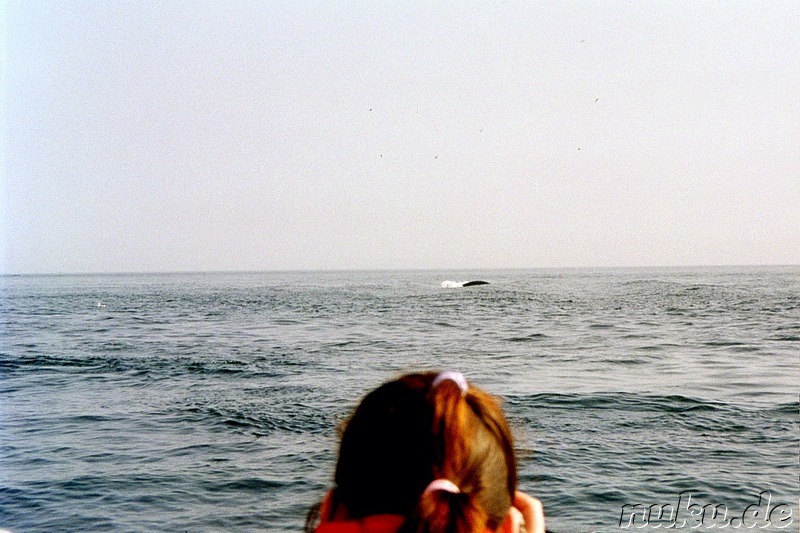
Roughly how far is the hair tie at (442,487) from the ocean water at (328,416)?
51 centimetres

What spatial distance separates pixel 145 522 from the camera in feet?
27.6

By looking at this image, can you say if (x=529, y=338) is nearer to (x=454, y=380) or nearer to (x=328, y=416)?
(x=328, y=416)

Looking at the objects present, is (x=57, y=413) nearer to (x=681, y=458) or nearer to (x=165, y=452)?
(x=165, y=452)

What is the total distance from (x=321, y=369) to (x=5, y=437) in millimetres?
7581

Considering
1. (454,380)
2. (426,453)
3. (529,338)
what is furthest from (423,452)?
(529,338)

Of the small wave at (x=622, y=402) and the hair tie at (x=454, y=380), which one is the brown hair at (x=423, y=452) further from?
the small wave at (x=622, y=402)

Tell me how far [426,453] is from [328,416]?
1158cm

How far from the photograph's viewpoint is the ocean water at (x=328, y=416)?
8.97 m

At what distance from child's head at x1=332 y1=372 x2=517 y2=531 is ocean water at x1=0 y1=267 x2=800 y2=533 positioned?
16.6 inches

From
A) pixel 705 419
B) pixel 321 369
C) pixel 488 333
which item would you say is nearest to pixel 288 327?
pixel 488 333

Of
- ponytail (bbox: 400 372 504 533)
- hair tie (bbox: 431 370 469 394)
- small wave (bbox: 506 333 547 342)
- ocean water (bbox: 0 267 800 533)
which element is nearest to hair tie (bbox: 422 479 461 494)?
ponytail (bbox: 400 372 504 533)

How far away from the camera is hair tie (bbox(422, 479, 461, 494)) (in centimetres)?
178

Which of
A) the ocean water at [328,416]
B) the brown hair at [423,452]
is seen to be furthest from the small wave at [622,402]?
the brown hair at [423,452]

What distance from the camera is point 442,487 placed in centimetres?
178
